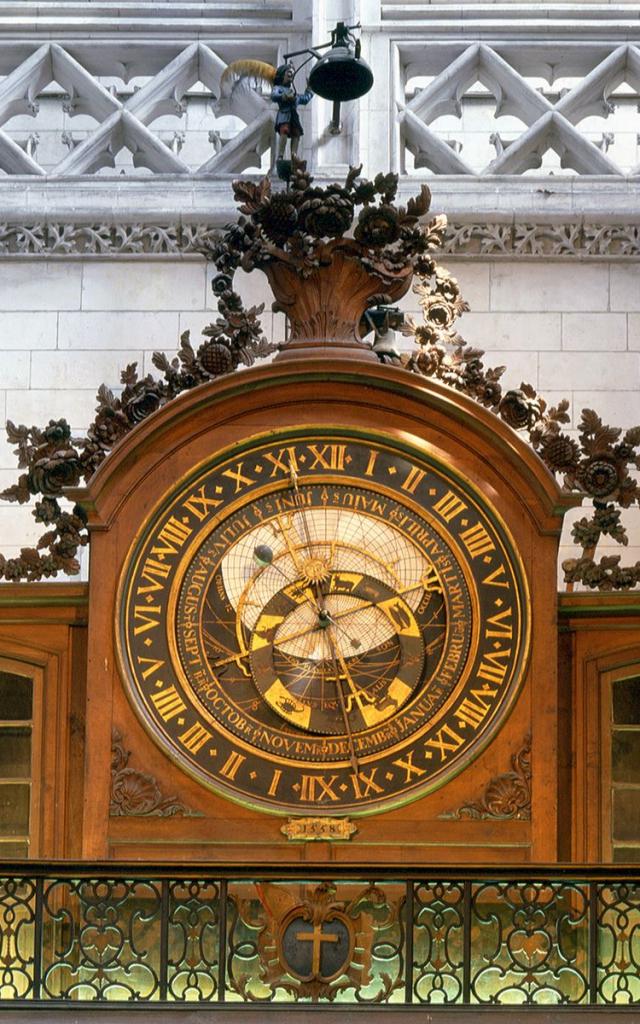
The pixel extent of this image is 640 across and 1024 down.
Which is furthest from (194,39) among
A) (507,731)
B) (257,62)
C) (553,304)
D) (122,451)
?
(507,731)

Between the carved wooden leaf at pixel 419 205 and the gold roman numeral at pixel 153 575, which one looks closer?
the gold roman numeral at pixel 153 575

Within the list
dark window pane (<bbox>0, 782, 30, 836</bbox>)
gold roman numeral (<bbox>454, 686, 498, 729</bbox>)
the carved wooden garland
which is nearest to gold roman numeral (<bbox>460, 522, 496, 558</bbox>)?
the carved wooden garland

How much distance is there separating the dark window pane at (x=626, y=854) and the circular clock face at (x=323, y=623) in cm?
68

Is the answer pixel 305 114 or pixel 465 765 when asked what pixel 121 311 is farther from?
pixel 465 765

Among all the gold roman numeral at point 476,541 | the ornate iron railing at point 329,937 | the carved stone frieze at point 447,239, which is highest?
the carved stone frieze at point 447,239

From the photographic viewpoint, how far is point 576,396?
459 inches

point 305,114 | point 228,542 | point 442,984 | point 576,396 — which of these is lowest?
point 442,984

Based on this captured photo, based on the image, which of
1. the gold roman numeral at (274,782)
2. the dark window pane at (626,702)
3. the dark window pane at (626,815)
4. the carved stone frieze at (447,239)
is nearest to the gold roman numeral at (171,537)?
the gold roman numeral at (274,782)

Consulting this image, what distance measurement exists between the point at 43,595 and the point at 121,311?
7.74 ft

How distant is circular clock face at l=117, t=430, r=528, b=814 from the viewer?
30.8ft

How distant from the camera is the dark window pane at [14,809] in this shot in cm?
974

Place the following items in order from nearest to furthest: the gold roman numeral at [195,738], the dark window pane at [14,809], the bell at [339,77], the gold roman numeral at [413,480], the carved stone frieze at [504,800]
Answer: the carved stone frieze at [504,800] → the gold roman numeral at [195,738] → the gold roman numeral at [413,480] → the dark window pane at [14,809] → the bell at [339,77]

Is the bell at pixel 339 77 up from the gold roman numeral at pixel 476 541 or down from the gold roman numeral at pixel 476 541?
up

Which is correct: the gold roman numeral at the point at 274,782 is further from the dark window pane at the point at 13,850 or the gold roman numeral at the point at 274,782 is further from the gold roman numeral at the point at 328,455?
the gold roman numeral at the point at 328,455
